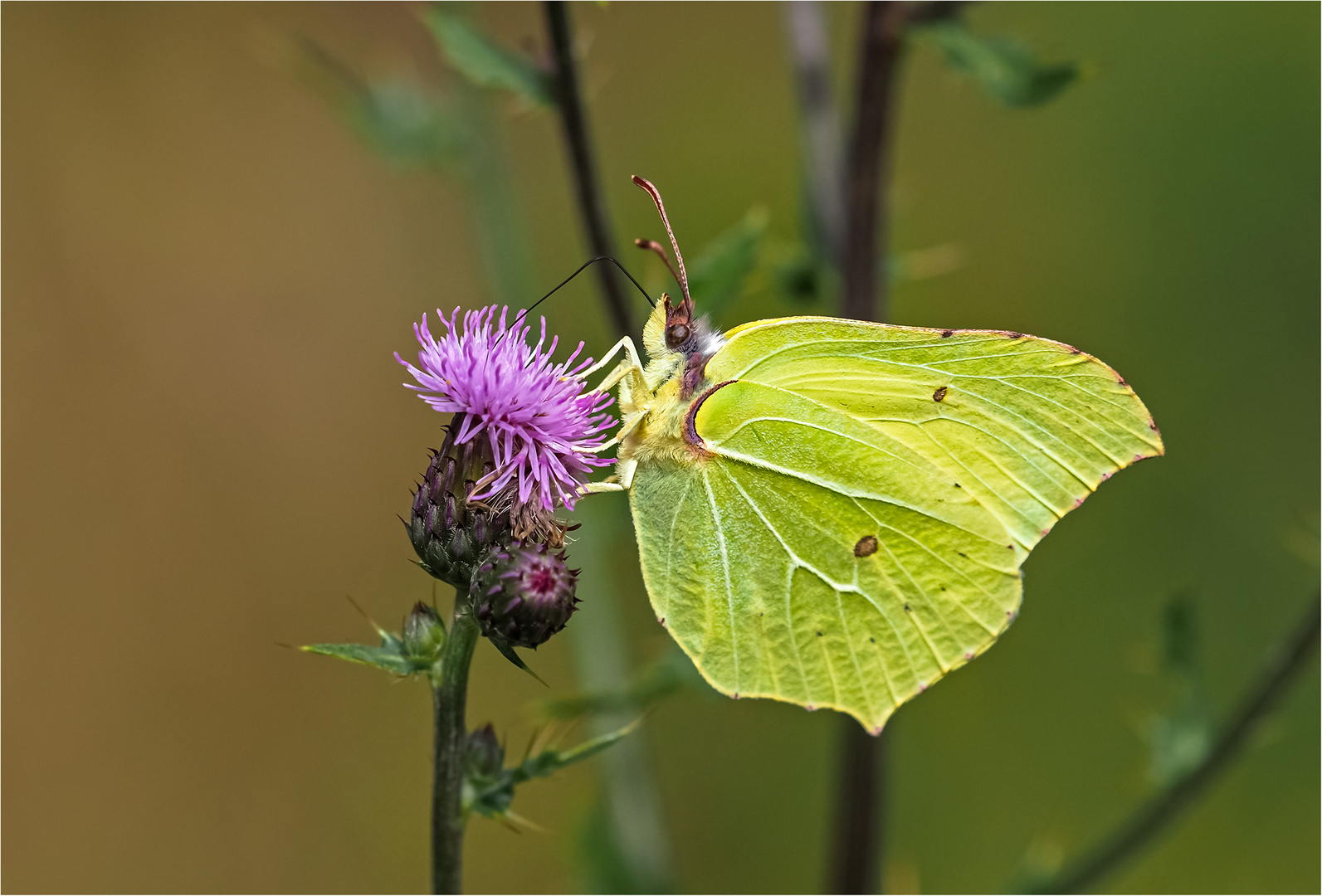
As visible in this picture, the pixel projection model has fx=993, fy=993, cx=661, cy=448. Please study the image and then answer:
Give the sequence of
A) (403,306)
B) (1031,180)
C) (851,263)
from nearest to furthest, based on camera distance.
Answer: (851,263), (1031,180), (403,306)

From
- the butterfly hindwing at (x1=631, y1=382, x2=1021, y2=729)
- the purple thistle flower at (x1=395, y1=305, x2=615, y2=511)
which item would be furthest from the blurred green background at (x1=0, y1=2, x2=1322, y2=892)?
the purple thistle flower at (x1=395, y1=305, x2=615, y2=511)

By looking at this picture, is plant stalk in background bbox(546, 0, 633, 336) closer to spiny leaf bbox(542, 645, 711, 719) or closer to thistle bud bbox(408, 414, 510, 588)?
thistle bud bbox(408, 414, 510, 588)

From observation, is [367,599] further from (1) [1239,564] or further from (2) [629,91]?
(1) [1239,564]

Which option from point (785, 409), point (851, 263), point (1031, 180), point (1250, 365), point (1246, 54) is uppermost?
point (1246, 54)

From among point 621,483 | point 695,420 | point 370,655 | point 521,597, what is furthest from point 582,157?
point 370,655

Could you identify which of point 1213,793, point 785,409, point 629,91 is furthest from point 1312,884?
point 629,91

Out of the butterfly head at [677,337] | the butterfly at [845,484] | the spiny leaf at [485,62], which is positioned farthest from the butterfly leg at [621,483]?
the spiny leaf at [485,62]

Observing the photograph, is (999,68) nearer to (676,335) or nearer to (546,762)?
(676,335)
